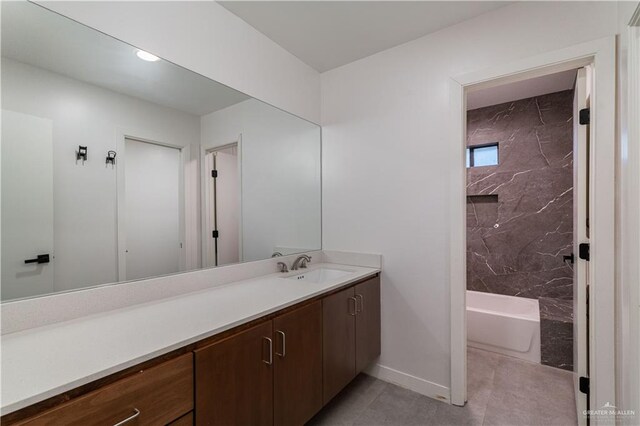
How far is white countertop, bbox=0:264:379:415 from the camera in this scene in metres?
0.73

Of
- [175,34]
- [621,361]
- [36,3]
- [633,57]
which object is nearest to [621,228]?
→ [621,361]

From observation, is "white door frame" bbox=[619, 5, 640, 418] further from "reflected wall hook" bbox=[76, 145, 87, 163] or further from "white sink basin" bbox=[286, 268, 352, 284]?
"reflected wall hook" bbox=[76, 145, 87, 163]

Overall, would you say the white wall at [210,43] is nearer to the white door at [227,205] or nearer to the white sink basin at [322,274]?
the white door at [227,205]

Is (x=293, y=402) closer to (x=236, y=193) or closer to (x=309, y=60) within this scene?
(x=236, y=193)

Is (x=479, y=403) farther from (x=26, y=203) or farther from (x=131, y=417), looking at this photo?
(x=26, y=203)

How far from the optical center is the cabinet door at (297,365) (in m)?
1.34

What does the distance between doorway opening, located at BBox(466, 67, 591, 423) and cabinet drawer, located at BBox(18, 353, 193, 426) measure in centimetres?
200

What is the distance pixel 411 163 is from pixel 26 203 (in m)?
2.12

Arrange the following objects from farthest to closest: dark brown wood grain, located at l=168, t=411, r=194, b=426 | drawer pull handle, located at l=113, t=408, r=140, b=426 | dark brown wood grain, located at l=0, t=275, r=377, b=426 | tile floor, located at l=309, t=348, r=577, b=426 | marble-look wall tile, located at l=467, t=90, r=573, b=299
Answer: marble-look wall tile, located at l=467, t=90, r=573, b=299, tile floor, located at l=309, t=348, r=577, b=426, dark brown wood grain, located at l=168, t=411, r=194, b=426, drawer pull handle, located at l=113, t=408, r=140, b=426, dark brown wood grain, located at l=0, t=275, r=377, b=426

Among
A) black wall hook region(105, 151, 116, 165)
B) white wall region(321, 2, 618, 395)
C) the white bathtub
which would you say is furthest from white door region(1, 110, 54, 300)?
the white bathtub

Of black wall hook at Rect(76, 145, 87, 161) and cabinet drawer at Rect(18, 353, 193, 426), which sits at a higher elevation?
black wall hook at Rect(76, 145, 87, 161)

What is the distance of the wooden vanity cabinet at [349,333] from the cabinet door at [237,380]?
46 cm

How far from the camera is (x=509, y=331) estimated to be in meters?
2.53

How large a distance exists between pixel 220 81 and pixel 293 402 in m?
1.91
